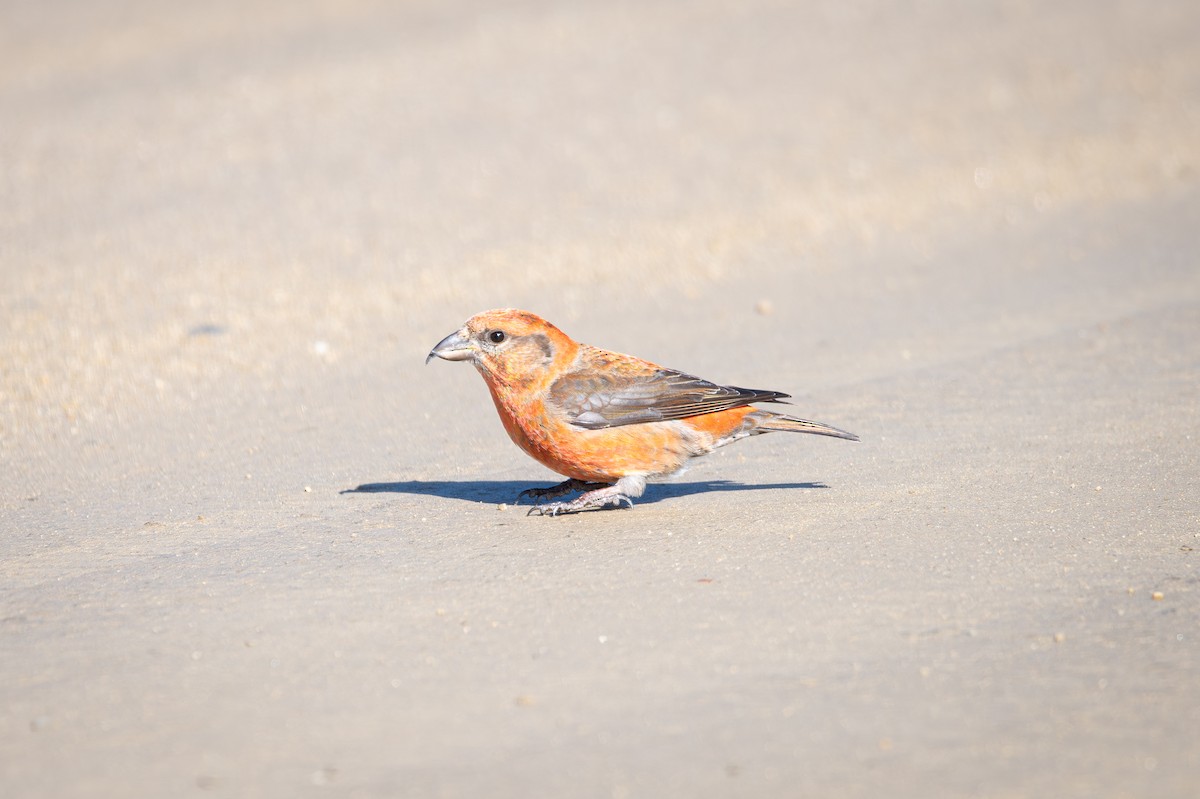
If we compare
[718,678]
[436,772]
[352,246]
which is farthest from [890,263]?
[436,772]

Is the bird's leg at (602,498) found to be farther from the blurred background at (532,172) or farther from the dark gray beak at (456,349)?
the blurred background at (532,172)

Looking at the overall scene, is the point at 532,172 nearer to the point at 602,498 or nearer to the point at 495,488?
the point at 495,488

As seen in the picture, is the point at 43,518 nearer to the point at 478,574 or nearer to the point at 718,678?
the point at 478,574

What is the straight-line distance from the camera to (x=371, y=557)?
4.95 m

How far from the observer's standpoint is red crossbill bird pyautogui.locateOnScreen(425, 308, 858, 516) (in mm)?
5488

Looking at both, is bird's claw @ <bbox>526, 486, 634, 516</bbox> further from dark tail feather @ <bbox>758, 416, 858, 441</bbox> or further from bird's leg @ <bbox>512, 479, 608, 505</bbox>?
dark tail feather @ <bbox>758, 416, 858, 441</bbox>

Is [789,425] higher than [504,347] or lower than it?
lower

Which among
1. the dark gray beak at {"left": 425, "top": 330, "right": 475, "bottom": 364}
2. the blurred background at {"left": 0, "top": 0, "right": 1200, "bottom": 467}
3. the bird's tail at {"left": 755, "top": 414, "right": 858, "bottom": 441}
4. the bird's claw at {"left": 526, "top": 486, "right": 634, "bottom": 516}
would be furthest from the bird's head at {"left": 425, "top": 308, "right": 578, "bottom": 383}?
the blurred background at {"left": 0, "top": 0, "right": 1200, "bottom": 467}

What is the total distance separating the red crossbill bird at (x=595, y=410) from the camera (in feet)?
18.0

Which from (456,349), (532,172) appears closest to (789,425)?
(456,349)

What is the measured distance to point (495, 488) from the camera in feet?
19.6

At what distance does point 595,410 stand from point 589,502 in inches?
14.6

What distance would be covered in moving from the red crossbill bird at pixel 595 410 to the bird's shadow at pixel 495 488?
267mm

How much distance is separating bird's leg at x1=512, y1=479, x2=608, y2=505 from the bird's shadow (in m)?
0.07
